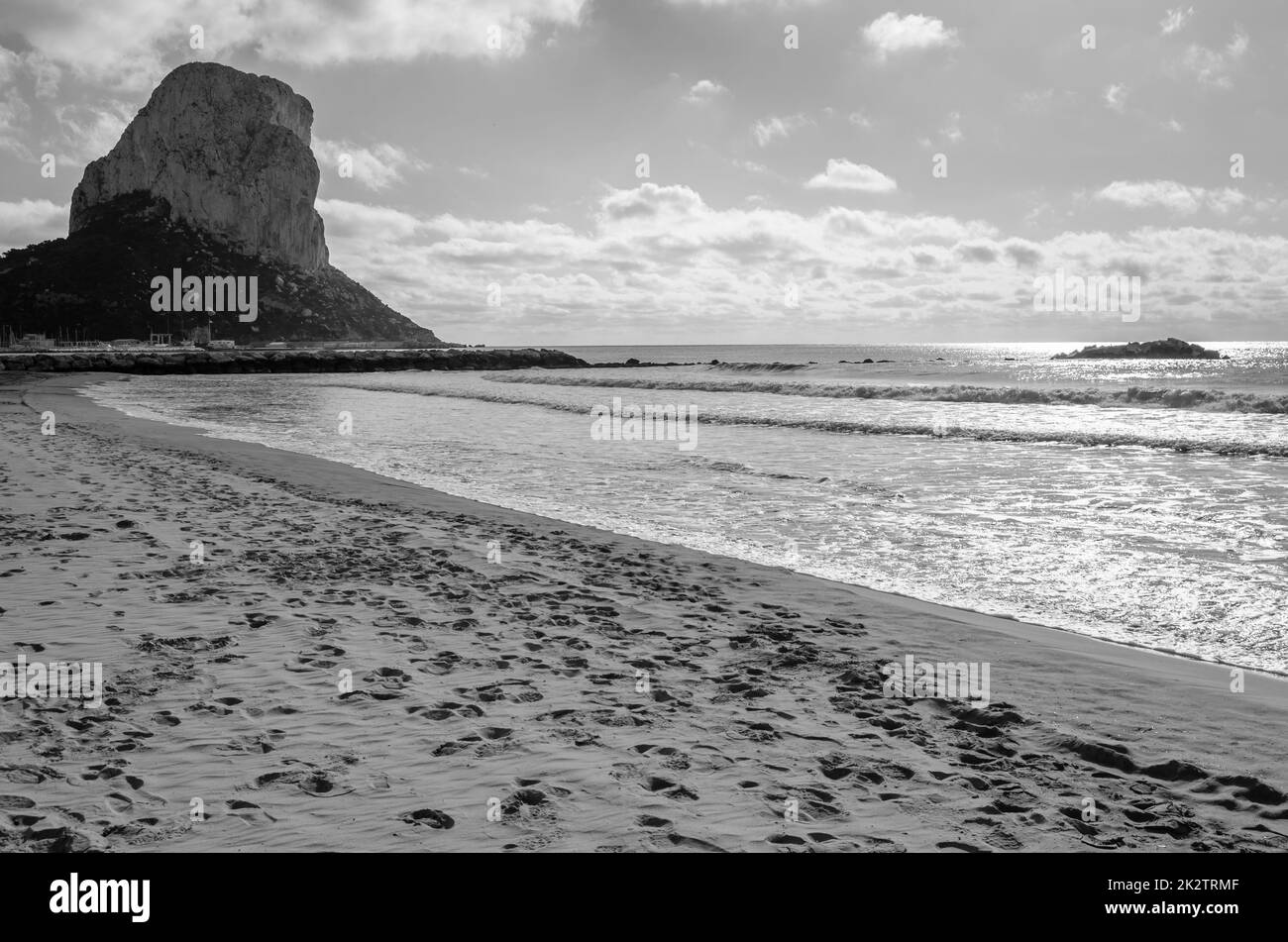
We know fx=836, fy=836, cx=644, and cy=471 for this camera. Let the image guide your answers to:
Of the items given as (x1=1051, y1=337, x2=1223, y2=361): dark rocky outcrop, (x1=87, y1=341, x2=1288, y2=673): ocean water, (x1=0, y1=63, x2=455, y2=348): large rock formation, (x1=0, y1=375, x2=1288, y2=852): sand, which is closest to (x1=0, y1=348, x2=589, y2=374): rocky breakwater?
(x1=87, y1=341, x2=1288, y2=673): ocean water

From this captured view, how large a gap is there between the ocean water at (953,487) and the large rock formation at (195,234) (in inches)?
4706

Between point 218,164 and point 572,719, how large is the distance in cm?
18612

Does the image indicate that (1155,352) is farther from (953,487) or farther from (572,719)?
(572,719)

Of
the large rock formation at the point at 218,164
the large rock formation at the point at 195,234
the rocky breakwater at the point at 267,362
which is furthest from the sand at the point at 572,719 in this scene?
the large rock formation at the point at 218,164

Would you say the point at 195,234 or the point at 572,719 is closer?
the point at 572,719

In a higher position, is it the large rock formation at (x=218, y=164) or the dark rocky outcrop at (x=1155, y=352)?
the large rock formation at (x=218, y=164)

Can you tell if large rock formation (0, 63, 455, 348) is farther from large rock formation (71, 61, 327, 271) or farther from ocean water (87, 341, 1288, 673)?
ocean water (87, 341, 1288, 673)

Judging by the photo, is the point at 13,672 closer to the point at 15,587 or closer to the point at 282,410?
the point at 15,587

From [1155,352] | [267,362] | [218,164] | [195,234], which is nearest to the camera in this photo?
[267,362]

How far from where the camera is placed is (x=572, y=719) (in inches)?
211

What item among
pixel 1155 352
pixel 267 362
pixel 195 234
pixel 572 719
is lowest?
pixel 572 719

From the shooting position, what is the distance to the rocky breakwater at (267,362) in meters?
78.1

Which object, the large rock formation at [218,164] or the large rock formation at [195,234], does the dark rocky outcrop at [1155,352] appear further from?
the large rock formation at [218,164]

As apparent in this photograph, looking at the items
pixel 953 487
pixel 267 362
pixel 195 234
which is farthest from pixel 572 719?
pixel 195 234
